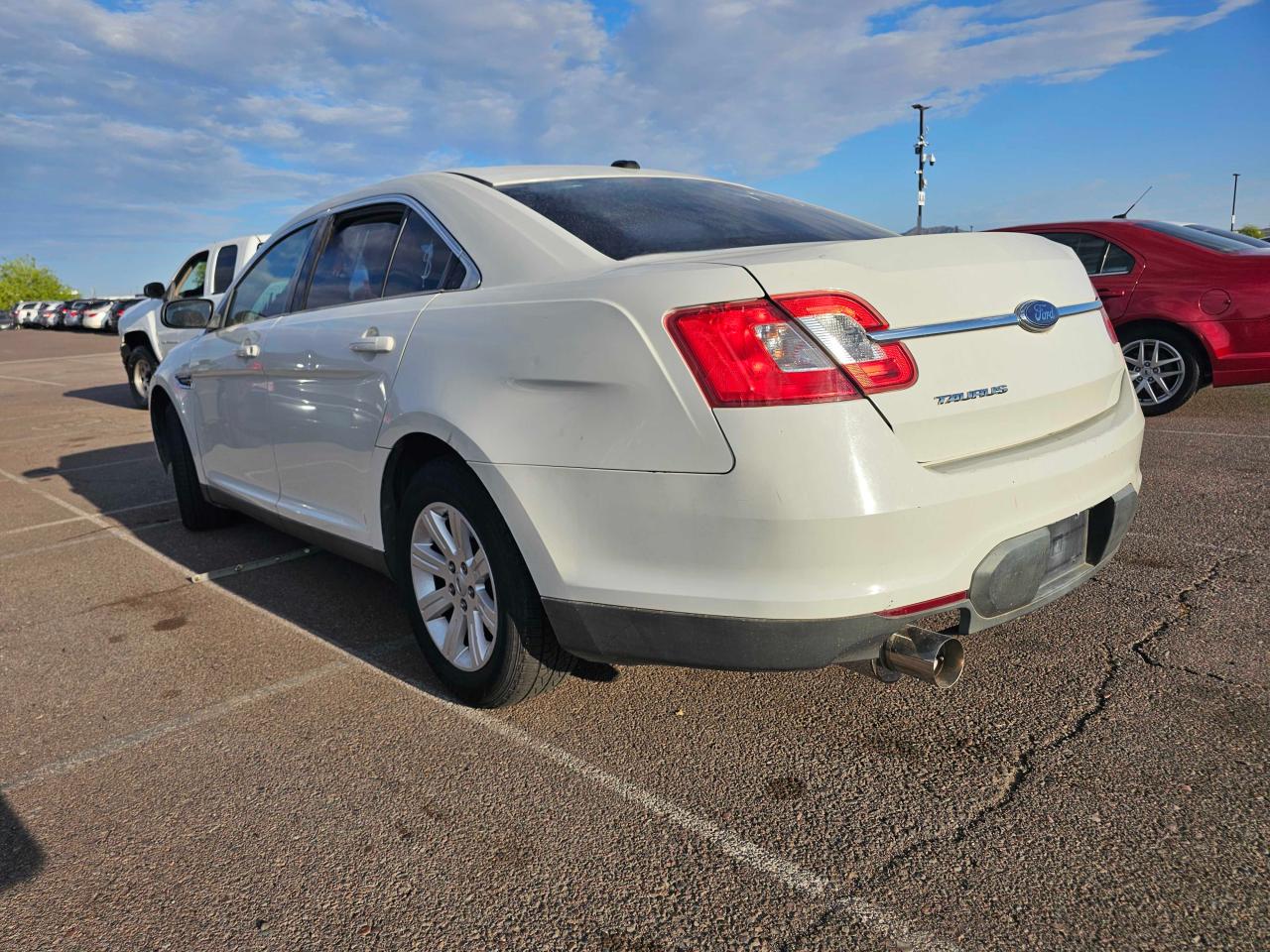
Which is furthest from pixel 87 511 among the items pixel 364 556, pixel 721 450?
pixel 721 450

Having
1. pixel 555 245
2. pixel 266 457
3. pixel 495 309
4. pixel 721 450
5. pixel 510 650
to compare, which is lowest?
pixel 510 650

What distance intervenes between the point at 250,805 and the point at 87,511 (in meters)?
4.52

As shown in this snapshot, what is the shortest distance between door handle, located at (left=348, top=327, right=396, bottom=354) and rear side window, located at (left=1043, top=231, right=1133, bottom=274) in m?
6.21

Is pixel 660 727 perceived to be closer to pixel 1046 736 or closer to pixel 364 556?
pixel 1046 736

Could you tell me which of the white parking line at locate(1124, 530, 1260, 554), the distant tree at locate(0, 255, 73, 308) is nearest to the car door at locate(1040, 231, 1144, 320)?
the white parking line at locate(1124, 530, 1260, 554)

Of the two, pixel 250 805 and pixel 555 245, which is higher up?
pixel 555 245

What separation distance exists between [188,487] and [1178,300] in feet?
22.8

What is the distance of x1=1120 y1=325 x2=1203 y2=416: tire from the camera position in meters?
7.22

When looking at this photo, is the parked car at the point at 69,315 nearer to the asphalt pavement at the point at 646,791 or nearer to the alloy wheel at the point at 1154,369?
the alloy wheel at the point at 1154,369

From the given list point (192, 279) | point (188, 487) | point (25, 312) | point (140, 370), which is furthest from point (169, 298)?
point (25, 312)

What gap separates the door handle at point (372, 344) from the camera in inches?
121

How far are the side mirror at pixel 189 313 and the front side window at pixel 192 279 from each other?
7.32 meters

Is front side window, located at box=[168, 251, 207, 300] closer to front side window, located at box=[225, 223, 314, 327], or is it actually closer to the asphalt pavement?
front side window, located at box=[225, 223, 314, 327]

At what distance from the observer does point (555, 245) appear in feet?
8.86
